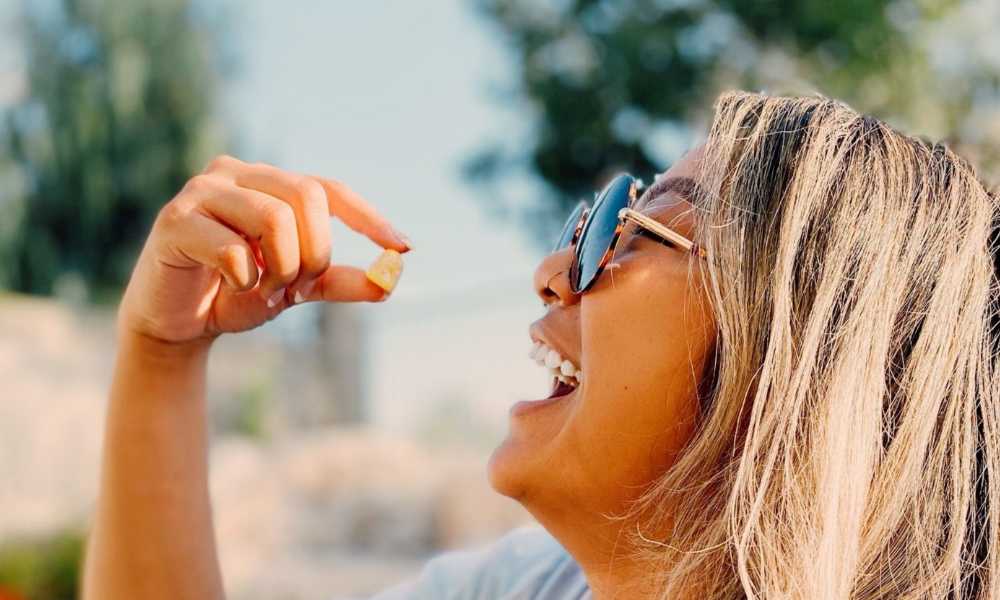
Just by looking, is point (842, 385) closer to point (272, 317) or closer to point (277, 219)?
point (277, 219)

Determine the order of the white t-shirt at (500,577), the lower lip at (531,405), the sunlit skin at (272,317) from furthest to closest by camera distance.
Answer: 1. the white t-shirt at (500,577)
2. the lower lip at (531,405)
3. the sunlit skin at (272,317)

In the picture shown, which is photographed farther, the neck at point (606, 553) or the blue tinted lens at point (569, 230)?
the blue tinted lens at point (569, 230)

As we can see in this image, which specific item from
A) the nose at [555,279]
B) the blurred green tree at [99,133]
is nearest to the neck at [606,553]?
the nose at [555,279]

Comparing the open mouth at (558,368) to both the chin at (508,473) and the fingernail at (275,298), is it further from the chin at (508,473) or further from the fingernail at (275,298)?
the fingernail at (275,298)

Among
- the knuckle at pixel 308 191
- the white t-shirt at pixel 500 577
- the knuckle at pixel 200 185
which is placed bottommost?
the white t-shirt at pixel 500 577

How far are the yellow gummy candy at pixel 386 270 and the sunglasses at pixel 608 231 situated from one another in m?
0.32

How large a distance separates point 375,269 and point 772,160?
2.21 feet

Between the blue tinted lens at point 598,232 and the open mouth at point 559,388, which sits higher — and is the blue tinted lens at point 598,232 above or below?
above

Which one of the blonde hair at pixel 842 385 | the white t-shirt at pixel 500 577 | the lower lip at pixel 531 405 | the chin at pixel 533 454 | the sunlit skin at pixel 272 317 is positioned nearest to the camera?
the blonde hair at pixel 842 385

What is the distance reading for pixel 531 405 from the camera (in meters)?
2.02

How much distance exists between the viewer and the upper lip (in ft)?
6.60

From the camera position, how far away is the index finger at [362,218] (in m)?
1.88

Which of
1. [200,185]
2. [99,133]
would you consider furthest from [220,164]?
[99,133]

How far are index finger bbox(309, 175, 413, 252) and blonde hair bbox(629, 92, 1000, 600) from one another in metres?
0.52
